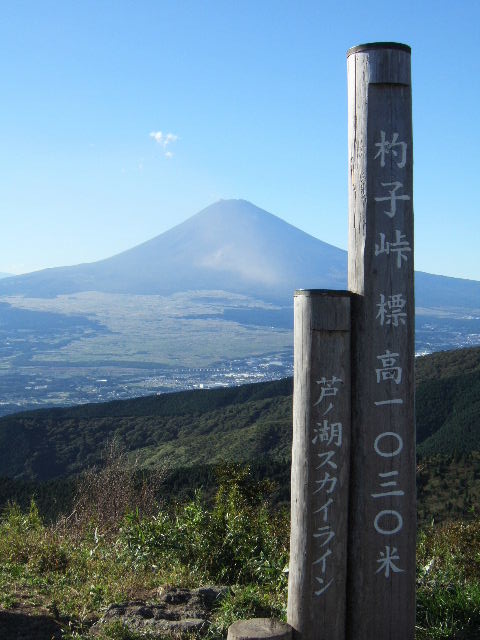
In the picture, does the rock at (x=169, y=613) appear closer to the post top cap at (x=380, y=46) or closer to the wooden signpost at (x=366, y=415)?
the wooden signpost at (x=366, y=415)

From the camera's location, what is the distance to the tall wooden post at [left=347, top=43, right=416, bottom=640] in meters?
4.32

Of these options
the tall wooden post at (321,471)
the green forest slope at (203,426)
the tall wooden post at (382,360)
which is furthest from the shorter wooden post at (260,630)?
the green forest slope at (203,426)

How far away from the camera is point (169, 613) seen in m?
5.07

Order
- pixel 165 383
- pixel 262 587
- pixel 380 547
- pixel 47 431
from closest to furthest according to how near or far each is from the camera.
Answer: pixel 380 547
pixel 262 587
pixel 47 431
pixel 165 383

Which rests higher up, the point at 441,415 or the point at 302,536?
the point at 302,536

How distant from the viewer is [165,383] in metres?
128

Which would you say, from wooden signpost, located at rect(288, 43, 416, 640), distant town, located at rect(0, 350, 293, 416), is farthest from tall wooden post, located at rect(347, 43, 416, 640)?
distant town, located at rect(0, 350, 293, 416)

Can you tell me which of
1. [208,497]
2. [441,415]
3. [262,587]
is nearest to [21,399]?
[441,415]

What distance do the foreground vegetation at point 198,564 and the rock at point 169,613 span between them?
118 millimetres

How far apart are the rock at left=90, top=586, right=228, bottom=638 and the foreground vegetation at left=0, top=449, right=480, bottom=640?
0.39 ft

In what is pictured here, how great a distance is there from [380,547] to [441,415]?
28637 mm

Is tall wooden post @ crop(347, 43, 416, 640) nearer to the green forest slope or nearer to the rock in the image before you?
the rock

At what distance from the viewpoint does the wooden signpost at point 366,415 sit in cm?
430

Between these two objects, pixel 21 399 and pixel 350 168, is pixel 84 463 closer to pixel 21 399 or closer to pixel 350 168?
pixel 350 168
